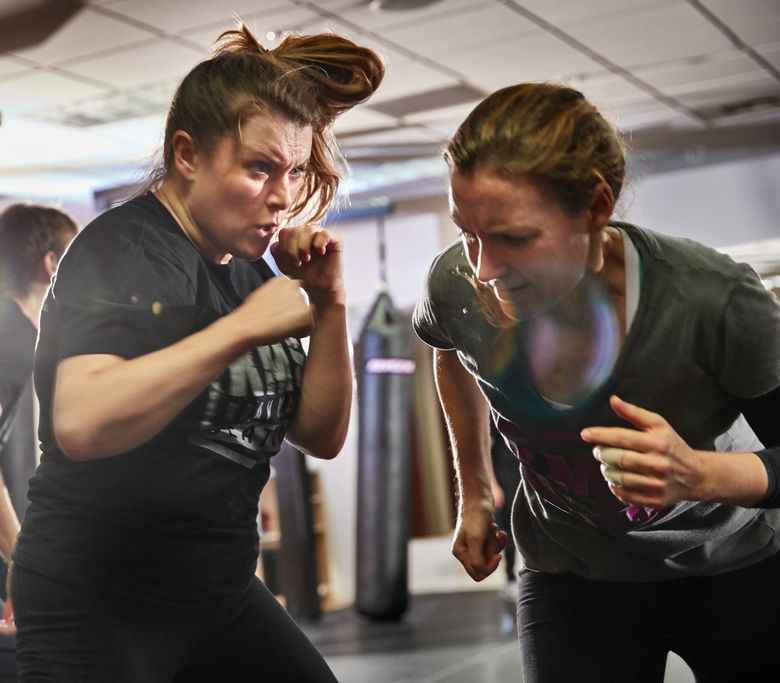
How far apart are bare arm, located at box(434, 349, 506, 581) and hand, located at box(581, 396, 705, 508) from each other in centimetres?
56

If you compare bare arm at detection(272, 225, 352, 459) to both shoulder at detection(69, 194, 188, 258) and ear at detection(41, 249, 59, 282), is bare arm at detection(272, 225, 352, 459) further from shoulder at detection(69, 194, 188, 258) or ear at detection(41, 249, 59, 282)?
ear at detection(41, 249, 59, 282)

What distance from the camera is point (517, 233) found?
1428 mm

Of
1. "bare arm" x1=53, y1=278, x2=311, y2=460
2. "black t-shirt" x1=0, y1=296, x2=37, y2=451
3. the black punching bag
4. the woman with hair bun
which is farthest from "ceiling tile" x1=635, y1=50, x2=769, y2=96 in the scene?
"bare arm" x1=53, y1=278, x2=311, y2=460

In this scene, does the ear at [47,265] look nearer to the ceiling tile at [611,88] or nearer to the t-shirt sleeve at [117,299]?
the t-shirt sleeve at [117,299]

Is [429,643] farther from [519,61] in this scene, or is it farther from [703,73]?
[703,73]

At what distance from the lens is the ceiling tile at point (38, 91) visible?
545cm

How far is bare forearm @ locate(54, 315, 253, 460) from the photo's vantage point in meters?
1.31

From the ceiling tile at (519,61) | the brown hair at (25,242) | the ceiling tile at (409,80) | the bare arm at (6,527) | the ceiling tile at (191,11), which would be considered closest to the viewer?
the bare arm at (6,527)

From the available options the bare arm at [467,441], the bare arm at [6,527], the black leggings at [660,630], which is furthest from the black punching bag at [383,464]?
the black leggings at [660,630]

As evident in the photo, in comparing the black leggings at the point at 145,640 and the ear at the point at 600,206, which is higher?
the ear at the point at 600,206

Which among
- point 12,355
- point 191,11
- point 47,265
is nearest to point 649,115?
point 191,11

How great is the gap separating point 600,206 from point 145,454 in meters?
0.71

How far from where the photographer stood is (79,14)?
4566 millimetres

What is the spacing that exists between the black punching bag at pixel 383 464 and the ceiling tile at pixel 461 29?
1.79m
